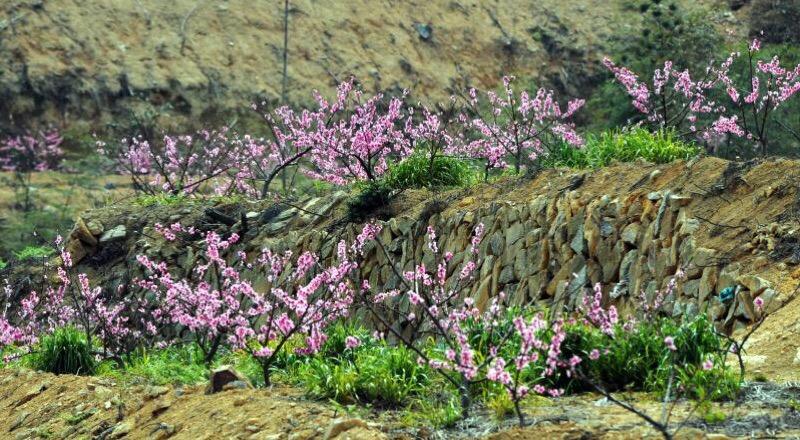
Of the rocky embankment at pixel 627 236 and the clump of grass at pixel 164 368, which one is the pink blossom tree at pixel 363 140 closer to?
the rocky embankment at pixel 627 236

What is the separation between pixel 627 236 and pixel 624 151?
3.04 meters

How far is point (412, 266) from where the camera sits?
527 inches

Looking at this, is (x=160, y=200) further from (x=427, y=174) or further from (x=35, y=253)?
(x=427, y=174)

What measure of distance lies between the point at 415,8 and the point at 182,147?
1423cm

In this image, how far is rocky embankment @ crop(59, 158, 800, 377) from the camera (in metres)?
9.30

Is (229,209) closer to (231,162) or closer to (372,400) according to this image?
(231,162)

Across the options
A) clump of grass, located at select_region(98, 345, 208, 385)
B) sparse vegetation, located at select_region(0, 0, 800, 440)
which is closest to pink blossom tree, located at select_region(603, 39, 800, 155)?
sparse vegetation, located at select_region(0, 0, 800, 440)

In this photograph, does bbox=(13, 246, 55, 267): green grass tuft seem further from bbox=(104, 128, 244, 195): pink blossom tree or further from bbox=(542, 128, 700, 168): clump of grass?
bbox=(542, 128, 700, 168): clump of grass

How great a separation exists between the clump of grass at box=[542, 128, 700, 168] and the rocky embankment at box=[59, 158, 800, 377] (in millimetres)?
837

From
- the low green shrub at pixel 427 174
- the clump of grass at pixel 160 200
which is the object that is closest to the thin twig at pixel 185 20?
the clump of grass at pixel 160 200

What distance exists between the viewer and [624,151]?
44.6ft

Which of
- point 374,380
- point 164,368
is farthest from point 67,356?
point 374,380

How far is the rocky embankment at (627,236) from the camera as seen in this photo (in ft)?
30.5

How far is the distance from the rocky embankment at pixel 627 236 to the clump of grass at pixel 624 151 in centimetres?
84
